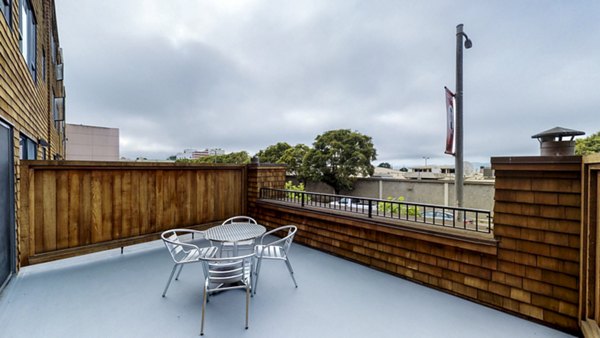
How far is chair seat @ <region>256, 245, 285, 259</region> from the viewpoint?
263 centimetres

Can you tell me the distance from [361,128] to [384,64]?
9.36m

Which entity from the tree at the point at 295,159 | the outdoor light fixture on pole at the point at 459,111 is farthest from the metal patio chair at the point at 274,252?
the tree at the point at 295,159

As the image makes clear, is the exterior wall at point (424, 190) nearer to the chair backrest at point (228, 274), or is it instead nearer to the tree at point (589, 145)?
the tree at point (589, 145)

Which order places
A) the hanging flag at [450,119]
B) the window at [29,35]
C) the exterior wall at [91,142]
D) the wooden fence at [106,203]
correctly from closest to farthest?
the wooden fence at [106,203] < the window at [29,35] < the hanging flag at [450,119] < the exterior wall at [91,142]

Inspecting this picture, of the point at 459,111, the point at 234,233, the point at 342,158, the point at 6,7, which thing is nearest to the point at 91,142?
the point at 342,158

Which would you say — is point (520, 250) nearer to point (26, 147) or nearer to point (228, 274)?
point (228, 274)

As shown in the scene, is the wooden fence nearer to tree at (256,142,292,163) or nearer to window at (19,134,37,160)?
window at (19,134,37,160)

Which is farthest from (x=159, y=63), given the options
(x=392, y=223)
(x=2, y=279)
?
(x=392, y=223)

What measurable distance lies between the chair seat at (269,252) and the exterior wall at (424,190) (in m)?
9.37

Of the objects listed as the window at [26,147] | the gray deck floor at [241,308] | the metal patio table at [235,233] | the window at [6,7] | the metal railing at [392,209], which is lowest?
the gray deck floor at [241,308]

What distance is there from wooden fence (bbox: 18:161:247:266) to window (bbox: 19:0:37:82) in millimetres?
2181

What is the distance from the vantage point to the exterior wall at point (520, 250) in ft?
6.60

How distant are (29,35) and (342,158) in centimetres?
1450

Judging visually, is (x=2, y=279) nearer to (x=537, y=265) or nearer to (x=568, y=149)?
(x=537, y=265)
